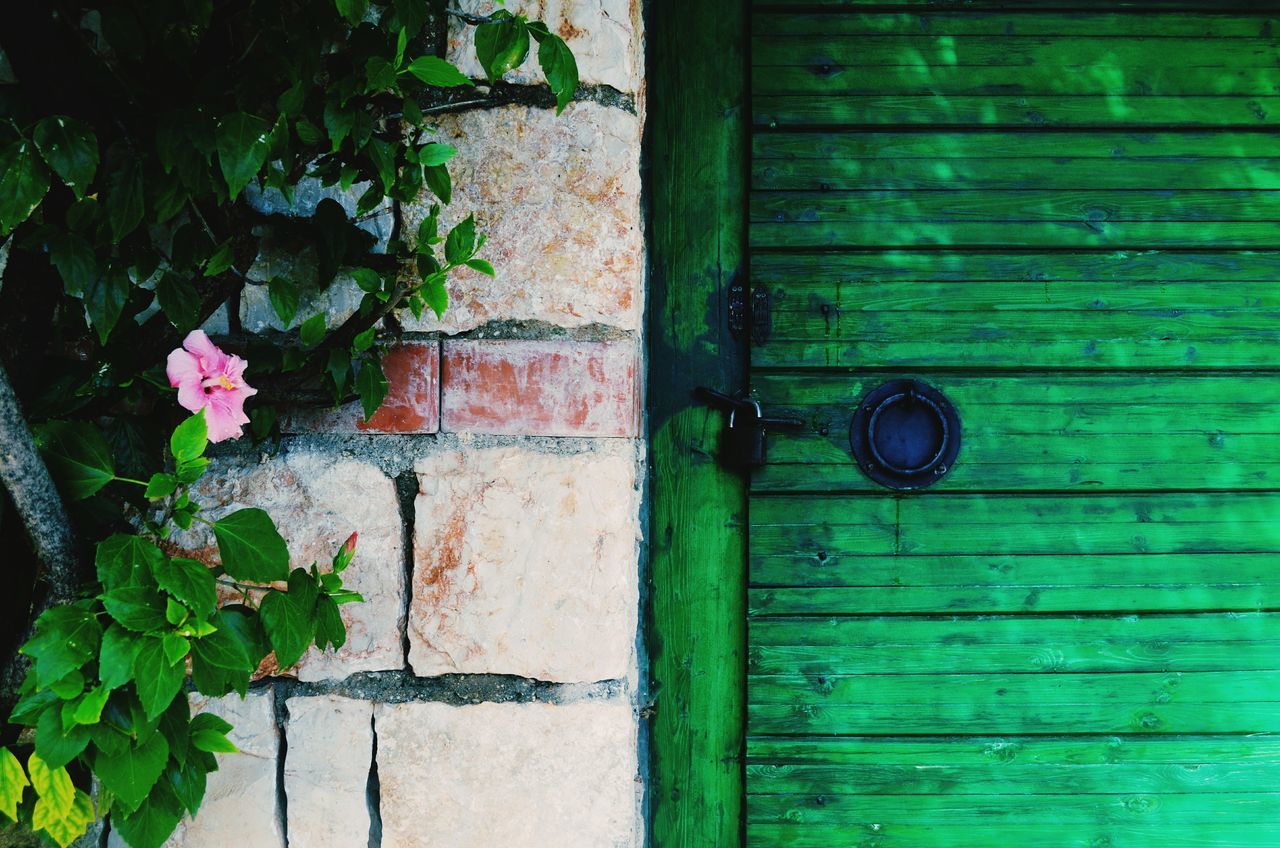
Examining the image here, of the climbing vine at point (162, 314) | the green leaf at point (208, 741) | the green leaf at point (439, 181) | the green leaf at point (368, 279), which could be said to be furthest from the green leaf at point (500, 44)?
the green leaf at point (208, 741)

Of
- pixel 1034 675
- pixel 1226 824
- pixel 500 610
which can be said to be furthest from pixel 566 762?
pixel 1226 824

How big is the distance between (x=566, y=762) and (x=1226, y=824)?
963 millimetres

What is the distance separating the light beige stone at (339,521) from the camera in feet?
3.00

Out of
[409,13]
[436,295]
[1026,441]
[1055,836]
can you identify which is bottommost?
[1055,836]

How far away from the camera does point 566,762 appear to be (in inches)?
36.3

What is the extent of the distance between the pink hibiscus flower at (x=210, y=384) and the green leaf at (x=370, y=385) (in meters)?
0.11

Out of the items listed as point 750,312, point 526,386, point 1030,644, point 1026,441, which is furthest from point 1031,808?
point 526,386

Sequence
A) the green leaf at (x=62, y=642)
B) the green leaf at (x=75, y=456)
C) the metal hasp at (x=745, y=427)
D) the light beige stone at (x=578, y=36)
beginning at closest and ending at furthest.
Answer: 1. the green leaf at (x=62, y=642)
2. the green leaf at (x=75, y=456)
3. the light beige stone at (x=578, y=36)
4. the metal hasp at (x=745, y=427)

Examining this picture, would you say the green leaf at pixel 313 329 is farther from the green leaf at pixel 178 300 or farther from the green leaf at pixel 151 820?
the green leaf at pixel 151 820

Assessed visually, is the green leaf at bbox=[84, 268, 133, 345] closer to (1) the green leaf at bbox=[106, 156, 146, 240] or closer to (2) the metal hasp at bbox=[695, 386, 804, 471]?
(1) the green leaf at bbox=[106, 156, 146, 240]

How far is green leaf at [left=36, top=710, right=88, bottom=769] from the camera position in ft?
2.19

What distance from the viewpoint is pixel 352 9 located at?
69 cm

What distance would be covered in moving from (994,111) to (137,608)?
119 cm

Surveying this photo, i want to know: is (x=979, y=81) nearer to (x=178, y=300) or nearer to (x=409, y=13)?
(x=409, y=13)
